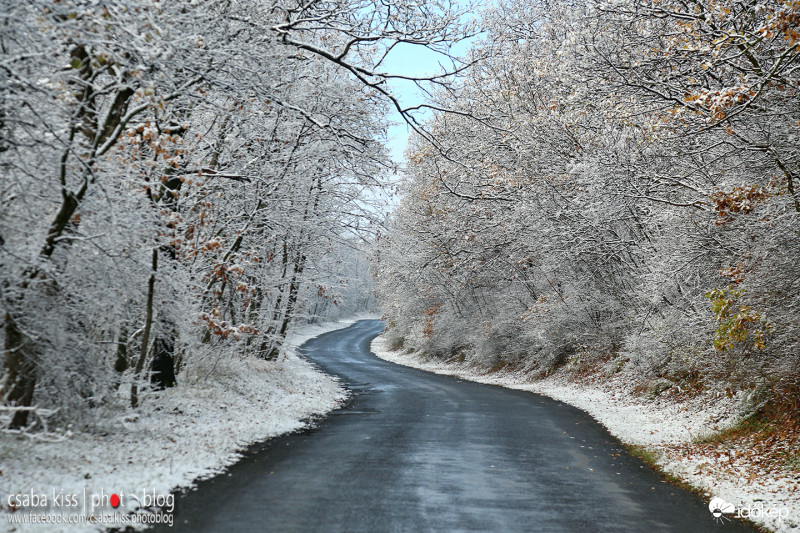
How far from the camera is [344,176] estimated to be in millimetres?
18391

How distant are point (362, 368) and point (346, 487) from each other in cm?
2500

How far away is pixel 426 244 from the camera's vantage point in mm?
29094

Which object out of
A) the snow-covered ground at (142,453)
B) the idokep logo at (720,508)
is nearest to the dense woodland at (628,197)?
the idokep logo at (720,508)

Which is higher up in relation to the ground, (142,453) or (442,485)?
(442,485)

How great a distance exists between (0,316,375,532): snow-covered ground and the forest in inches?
22.9

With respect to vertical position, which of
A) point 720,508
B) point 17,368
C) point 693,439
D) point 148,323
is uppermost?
point 148,323

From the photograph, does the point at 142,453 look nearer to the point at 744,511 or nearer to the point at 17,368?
the point at 17,368

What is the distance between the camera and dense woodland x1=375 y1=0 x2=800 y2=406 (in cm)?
998

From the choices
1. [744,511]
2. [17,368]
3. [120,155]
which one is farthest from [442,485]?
[120,155]

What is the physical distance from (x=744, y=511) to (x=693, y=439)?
407cm

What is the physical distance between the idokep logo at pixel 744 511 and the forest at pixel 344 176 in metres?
2.92

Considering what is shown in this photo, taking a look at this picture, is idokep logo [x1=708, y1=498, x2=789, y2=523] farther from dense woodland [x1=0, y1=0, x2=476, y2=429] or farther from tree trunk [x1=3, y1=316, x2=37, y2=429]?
tree trunk [x1=3, y1=316, x2=37, y2=429]

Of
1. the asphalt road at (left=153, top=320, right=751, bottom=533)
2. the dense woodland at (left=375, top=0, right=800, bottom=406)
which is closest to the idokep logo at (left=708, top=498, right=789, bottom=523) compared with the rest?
the asphalt road at (left=153, top=320, right=751, bottom=533)

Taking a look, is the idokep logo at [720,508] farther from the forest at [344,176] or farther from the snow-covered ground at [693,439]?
the forest at [344,176]
